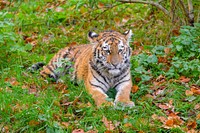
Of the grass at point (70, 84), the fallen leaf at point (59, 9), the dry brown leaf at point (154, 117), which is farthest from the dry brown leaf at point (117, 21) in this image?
the dry brown leaf at point (154, 117)

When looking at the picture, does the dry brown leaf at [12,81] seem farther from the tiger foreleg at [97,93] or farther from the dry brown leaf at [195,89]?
the dry brown leaf at [195,89]

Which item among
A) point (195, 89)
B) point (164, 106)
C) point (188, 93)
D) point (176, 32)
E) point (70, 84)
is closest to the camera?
point (164, 106)

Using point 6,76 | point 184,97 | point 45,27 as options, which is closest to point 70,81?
point 6,76

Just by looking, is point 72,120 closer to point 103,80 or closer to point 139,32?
point 103,80

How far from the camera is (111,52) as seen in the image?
6.21 metres

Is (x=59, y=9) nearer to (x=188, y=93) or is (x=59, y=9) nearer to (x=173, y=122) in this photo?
(x=188, y=93)

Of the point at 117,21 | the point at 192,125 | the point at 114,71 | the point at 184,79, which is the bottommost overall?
the point at 192,125

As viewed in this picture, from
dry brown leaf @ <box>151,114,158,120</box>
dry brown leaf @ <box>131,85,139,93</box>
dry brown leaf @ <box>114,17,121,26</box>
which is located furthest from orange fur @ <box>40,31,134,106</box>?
dry brown leaf @ <box>114,17,121,26</box>

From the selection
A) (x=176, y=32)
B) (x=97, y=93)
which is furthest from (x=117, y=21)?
(x=97, y=93)

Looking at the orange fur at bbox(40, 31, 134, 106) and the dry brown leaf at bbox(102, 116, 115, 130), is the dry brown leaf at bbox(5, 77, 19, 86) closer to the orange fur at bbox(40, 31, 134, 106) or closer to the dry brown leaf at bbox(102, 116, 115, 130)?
the orange fur at bbox(40, 31, 134, 106)

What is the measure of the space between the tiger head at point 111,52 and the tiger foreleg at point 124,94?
180 millimetres

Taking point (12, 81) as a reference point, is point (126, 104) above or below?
below

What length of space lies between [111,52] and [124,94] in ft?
1.86

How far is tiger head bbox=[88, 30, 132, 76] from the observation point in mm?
6215
